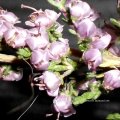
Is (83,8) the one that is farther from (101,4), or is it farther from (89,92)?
(101,4)

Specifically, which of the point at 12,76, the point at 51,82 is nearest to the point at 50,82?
the point at 51,82

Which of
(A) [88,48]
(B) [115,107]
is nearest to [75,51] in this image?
(A) [88,48]

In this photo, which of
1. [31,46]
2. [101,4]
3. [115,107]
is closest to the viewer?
[31,46]

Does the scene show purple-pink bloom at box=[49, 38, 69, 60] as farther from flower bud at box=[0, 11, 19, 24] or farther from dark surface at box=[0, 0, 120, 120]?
dark surface at box=[0, 0, 120, 120]

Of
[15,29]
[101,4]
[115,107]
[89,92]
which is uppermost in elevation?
[101,4]

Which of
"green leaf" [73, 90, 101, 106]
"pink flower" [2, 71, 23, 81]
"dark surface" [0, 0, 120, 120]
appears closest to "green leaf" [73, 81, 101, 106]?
"green leaf" [73, 90, 101, 106]

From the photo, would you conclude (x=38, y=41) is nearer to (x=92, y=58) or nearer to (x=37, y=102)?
(x=92, y=58)

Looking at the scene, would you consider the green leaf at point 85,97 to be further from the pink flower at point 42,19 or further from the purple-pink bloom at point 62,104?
the pink flower at point 42,19
